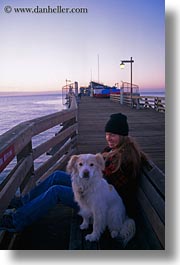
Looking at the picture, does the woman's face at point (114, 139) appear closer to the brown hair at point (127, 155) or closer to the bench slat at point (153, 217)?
the brown hair at point (127, 155)

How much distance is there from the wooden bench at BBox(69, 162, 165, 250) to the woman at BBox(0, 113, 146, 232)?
0.09m

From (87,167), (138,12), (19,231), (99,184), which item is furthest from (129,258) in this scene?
(138,12)

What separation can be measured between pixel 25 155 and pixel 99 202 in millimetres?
878

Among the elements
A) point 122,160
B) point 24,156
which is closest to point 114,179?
point 122,160

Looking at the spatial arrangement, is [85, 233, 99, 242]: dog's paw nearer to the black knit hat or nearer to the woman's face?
the woman's face

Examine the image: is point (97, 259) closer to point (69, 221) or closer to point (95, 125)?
point (69, 221)

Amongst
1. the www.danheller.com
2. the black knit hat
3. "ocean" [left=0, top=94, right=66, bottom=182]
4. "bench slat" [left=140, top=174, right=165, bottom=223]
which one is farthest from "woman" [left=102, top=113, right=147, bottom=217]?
the www.danheller.com

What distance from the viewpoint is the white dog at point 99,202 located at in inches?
85.0

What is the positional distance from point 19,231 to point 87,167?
76 centimetres

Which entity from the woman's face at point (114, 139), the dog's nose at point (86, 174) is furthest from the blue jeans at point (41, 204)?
the woman's face at point (114, 139)

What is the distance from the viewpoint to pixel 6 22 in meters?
2.04

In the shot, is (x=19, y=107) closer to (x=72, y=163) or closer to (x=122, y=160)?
(x=72, y=163)

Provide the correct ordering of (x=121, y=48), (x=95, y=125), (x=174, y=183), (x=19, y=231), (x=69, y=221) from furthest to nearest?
(x=95, y=125) < (x=69, y=221) < (x=19, y=231) < (x=121, y=48) < (x=174, y=183)

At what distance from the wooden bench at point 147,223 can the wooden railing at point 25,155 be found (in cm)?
59
